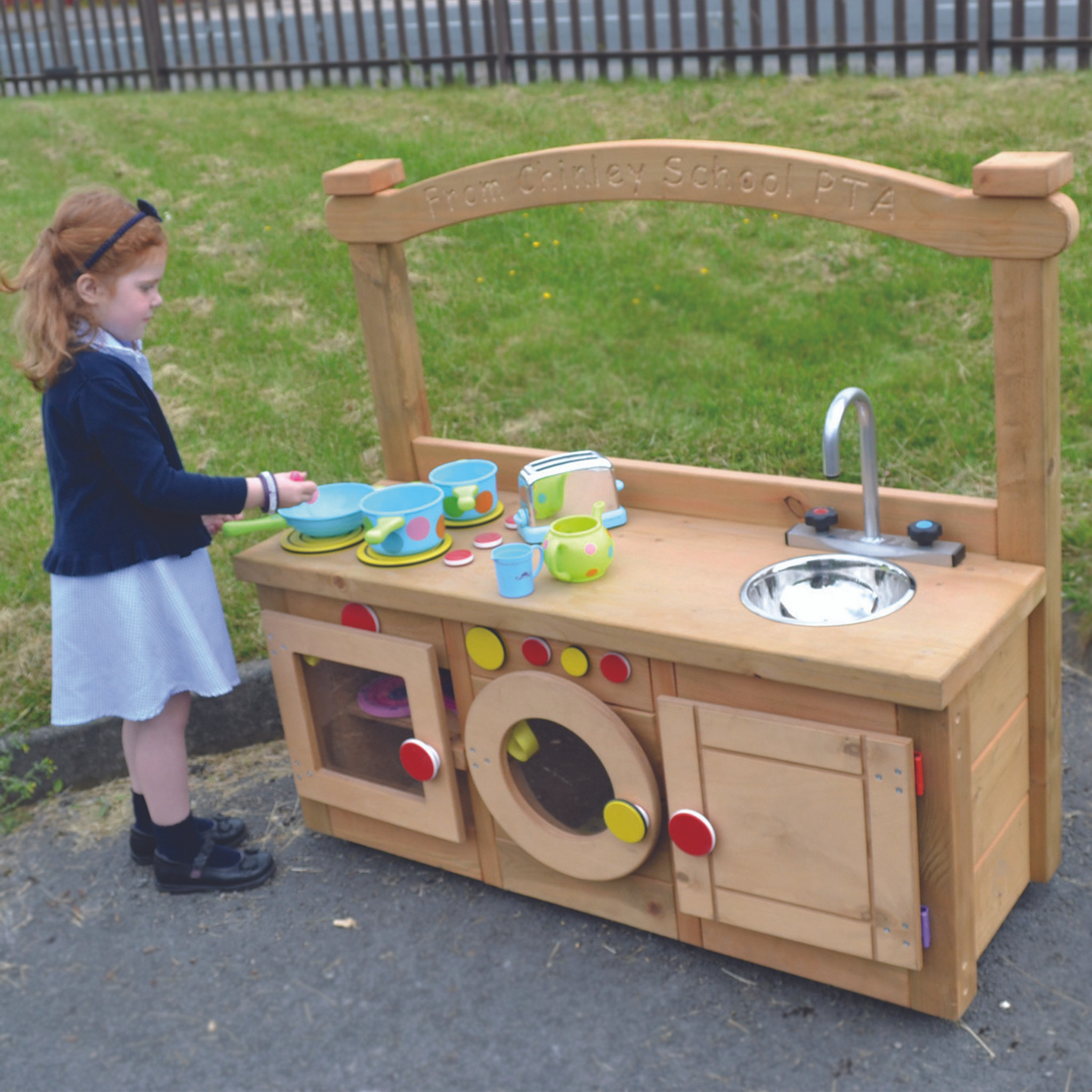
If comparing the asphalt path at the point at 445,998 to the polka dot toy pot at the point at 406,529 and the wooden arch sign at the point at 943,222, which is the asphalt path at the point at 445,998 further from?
the polka dot toy pot at the point at 406,529

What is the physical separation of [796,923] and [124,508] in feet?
4.81

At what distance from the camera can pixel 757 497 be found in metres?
2.49

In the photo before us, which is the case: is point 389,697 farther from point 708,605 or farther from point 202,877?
point 708,605

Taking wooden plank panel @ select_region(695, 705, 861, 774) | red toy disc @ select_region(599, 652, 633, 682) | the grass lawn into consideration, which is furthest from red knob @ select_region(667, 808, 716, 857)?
the grass lawn

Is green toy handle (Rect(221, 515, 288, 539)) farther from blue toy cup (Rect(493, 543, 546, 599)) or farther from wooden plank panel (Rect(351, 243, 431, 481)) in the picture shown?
blue toy cup (Rect(493, 543, 546, 599))

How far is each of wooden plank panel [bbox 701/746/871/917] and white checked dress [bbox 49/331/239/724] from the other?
105 cm

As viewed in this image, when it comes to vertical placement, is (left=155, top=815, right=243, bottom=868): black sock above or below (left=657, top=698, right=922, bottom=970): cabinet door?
below

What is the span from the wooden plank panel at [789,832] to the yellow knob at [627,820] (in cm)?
13

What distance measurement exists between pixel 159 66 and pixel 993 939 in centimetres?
863

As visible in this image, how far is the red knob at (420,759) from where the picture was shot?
8.19 ft

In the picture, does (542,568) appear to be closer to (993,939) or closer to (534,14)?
(993,939)

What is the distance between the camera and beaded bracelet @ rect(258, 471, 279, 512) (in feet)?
8.16

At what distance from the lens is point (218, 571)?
3.64 meters

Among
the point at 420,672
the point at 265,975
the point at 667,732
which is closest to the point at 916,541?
the point at 667,732
